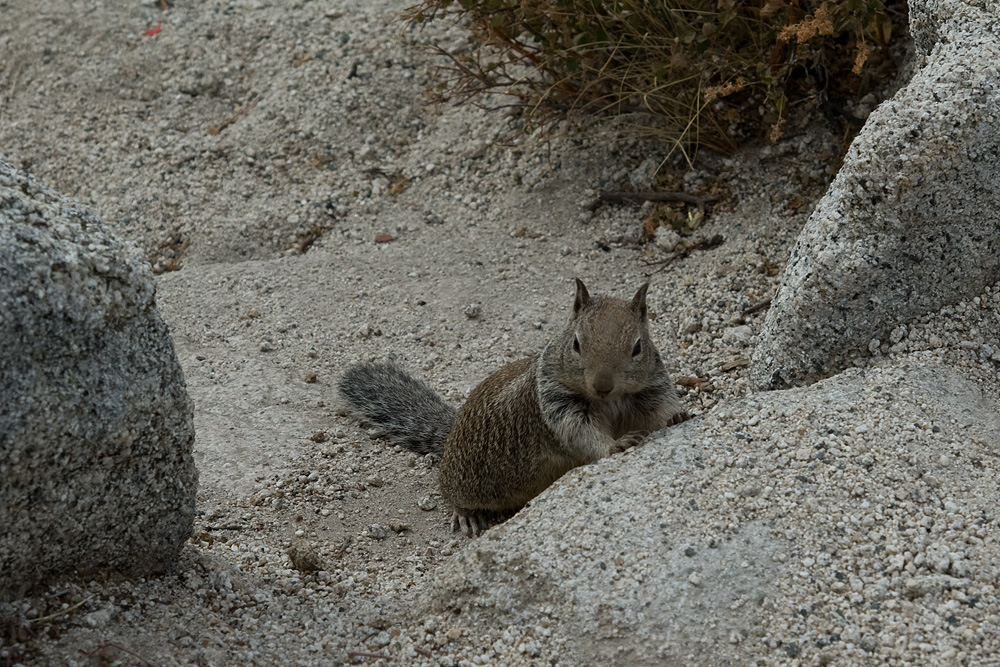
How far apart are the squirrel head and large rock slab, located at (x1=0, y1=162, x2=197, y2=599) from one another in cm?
146

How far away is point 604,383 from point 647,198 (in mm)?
2817

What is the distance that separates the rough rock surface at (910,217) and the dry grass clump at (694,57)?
1.44 metres

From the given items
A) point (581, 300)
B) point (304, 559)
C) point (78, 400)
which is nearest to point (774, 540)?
point (581, 300)

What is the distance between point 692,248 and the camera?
242 inches

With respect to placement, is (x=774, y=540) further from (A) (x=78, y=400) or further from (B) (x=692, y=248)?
(B) (x=692, y=248)

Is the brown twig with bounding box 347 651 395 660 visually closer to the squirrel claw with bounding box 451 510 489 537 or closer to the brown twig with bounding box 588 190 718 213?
the squirrel claw with bounding box 451 510 489 537

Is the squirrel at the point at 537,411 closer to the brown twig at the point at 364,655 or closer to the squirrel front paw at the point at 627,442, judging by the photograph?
the squirrel front paw at the point at 627,442

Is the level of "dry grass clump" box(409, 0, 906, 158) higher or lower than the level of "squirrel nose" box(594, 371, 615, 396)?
higher

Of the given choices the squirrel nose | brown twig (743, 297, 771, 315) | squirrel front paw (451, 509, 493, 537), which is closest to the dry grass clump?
brown twig (743, 297, 771, 315)

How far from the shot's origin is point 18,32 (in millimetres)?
8906

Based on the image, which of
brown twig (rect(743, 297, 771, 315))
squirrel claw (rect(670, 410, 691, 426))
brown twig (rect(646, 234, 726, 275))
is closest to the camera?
squirrel claw (rect(670, 410, 691, 426))

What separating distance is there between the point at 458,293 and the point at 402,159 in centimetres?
161

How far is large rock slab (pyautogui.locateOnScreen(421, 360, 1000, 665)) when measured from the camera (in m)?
3.10

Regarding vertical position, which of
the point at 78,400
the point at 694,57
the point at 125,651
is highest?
the point at 78,400
